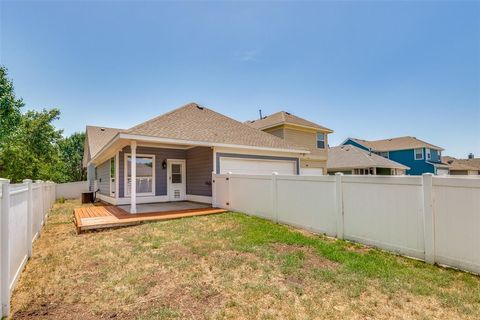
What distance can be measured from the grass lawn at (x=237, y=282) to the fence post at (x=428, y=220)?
0.72ft

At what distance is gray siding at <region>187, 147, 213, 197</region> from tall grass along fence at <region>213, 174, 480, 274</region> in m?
4.34

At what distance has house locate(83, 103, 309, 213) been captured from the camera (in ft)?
35.1

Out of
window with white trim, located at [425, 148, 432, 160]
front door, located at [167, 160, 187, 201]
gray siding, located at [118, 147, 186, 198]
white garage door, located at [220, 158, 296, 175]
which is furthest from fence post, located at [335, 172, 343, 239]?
window with white trim, located at [425, 148, 432, 160]

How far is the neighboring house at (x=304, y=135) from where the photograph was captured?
61.8 ft

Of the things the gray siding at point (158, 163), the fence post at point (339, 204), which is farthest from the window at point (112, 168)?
the fence post at point (339, 204)

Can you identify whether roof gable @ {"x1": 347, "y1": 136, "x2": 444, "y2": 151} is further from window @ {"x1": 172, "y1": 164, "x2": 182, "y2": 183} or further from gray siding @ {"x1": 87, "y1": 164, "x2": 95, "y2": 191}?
gray siding @ {"x1": 87, "y1": 164, "x2": 95, "y2": 191}

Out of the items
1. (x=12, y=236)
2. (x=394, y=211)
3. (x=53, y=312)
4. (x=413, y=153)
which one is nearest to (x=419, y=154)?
(x=413, y=153)

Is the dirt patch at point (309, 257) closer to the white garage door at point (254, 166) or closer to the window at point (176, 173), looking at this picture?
the white garage door at point (254, 166)

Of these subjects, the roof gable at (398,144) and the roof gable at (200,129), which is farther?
the roof gable at (398,144)

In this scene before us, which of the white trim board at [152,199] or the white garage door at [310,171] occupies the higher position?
the white garage door at [310,171]

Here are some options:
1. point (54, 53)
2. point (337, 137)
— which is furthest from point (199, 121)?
point (337, 137)

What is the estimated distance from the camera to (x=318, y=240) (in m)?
5.41

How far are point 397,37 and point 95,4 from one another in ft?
40.4

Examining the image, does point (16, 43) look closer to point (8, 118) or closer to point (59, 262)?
point (8, 118)
